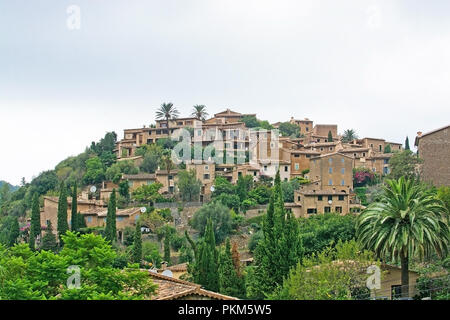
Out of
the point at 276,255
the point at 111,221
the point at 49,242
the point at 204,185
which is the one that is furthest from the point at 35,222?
the point at 276,255

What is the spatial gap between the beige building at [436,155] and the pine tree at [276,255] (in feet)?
60.0

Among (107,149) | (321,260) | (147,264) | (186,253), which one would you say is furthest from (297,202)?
(107,149)

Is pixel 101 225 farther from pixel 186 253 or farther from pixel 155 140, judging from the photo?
pixel 155 140

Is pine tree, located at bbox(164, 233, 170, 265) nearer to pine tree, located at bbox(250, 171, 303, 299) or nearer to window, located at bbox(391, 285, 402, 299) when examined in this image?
pine tree, located at bbox(250, 171, 303, 299)

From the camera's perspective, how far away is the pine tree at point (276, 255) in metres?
33.8

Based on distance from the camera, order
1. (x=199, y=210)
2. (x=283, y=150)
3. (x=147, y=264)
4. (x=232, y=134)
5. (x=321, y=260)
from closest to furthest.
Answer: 1. (x=321, y=260)
2. (x=147, y=264)
3. (x=199, y=210)
4. (x=283, y=150)
5. (x=232, y=134)

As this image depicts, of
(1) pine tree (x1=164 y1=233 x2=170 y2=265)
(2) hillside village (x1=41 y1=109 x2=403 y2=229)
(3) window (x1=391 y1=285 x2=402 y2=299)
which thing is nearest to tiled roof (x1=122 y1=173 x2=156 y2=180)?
(2) hillside village (x1=41 y1=109 x2=403 y2=229)

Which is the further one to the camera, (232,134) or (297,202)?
(232,134)

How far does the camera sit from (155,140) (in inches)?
3059

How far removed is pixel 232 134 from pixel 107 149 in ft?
59.1

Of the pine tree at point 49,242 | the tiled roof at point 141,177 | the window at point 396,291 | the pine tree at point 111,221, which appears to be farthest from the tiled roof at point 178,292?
the tiled roof at point 141,177

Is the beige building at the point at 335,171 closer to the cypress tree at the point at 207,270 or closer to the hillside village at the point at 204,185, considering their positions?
the hillside village at the point at 204,185

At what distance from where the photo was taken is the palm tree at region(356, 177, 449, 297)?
23547mm

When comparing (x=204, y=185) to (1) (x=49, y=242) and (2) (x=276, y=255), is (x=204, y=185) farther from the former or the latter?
(2) (x=276, y=255)
